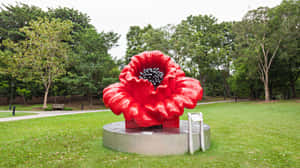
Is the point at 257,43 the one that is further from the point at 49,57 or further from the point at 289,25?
the point at 49,57

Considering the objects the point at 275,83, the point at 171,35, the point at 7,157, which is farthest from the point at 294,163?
the point at 275,83

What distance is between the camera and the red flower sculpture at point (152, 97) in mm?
6035

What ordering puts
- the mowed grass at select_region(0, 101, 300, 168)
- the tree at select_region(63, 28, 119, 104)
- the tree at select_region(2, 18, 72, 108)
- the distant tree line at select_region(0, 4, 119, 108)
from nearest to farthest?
the mowed grass at select_region(0, 101, 300, 168) < the tree at select_region(2, 18, 72, 108) < the distant tree line at select_region(0, 4, 119, 108) < the tree at select_region(63, 28, 119, 104)

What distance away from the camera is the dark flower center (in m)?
7.00

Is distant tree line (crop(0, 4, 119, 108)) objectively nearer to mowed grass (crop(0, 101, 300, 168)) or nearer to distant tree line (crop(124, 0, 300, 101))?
distant tree line (crop(124, 0, 300, 101))

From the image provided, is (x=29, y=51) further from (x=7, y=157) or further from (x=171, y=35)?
(x=7, y=157)

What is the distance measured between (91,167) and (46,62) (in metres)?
23.0

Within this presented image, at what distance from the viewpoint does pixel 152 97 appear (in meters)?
6.21

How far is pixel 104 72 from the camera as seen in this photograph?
28453mm

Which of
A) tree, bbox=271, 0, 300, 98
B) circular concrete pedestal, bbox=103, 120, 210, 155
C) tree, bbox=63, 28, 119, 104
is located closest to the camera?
circular concrete pedestal, bbox=103, 120, 210, 155

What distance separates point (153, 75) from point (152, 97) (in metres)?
1.09

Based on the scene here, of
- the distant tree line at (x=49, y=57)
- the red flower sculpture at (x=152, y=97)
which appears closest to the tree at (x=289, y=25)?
the distant tree line at (x=49, y=57)

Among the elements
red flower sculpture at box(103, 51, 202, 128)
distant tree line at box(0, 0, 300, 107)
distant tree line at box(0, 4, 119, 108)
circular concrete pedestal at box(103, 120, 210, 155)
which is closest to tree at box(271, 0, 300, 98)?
distant tree line at box(0, 0, 300, 107)

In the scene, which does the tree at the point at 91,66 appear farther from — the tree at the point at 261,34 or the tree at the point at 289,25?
the tree at the point at 289,25
